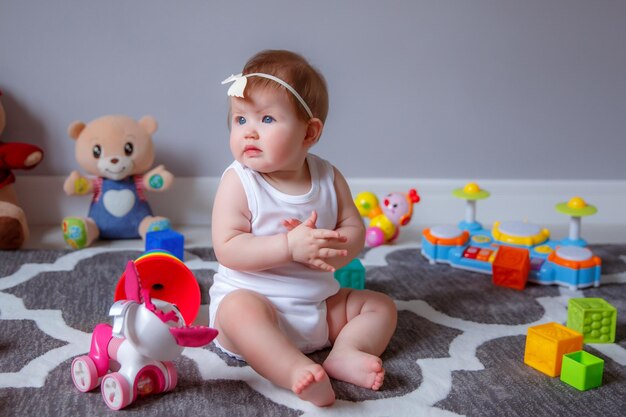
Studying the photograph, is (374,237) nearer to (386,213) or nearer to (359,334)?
(386,213)

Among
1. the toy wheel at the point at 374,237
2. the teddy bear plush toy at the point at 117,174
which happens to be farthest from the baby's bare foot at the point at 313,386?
the teddy bear plush toy at the point at 117,174

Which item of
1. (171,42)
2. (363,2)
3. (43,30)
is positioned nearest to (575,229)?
(363,2)

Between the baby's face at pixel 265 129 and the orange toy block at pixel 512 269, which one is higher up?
the baby's face at pixel 265 129

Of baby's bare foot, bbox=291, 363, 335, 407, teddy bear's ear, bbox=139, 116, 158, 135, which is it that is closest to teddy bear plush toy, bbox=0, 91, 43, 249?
teddy bear's ear, bbox=139, 116, 158, 135

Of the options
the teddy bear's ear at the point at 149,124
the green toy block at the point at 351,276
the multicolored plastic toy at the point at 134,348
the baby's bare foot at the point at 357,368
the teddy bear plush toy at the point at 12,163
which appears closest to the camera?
the multicolored plastic toy at the point at 134,348

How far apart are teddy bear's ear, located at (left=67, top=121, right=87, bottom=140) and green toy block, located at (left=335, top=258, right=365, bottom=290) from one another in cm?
84

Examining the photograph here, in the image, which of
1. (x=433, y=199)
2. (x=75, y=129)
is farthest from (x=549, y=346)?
(x=75, y=129)

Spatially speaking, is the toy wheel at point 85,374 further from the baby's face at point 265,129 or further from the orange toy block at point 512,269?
the orange toy block at point 512,269

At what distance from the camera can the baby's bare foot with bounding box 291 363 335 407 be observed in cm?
91

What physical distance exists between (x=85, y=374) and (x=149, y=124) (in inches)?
38.1

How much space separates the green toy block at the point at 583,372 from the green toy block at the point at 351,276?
0.42 m

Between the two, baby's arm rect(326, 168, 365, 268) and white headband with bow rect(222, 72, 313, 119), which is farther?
baby's arm rect(326, 168, 365, 268)

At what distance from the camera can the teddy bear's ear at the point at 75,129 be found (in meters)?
1.80

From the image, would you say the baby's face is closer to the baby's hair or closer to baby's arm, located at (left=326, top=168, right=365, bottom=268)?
the baby's hair
